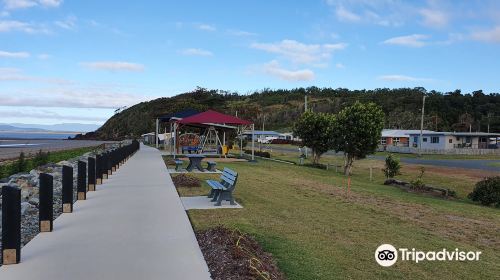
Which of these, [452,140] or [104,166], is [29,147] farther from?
[452,140]

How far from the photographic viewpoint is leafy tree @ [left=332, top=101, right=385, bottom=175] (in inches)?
1031

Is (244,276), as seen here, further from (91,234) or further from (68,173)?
(68,173)

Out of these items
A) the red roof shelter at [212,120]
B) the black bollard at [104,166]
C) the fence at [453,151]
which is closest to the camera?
the black bollard at [104,166]

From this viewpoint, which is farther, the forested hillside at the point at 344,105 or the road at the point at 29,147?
the forested hillside at the point at 344,105

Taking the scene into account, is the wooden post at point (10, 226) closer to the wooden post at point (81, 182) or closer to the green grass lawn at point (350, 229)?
the green grass lawn at point (350, 229)

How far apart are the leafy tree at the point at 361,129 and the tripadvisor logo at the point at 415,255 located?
1888cm

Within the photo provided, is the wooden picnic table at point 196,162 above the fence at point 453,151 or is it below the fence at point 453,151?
above

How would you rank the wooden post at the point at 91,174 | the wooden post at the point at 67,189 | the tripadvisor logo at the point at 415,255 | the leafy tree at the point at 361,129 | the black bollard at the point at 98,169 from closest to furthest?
the tripadvisor logo at the point at 415,255 → the wooden post at the point at 67,189 → the wooden post at the point at 91,174 → the black bollard at the point at 98,169 → the leafy tree at the point at 361,129

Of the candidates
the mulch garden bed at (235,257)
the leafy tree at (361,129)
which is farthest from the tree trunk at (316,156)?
the mulch garden bed at (235,257)

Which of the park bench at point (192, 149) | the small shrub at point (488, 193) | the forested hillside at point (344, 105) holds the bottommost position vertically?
the small shrub at point (488, 193)

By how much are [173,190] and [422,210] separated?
6.76 meters

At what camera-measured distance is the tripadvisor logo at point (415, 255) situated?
674 cm

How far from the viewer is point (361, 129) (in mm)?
26156

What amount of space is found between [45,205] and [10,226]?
1631 millimetres
